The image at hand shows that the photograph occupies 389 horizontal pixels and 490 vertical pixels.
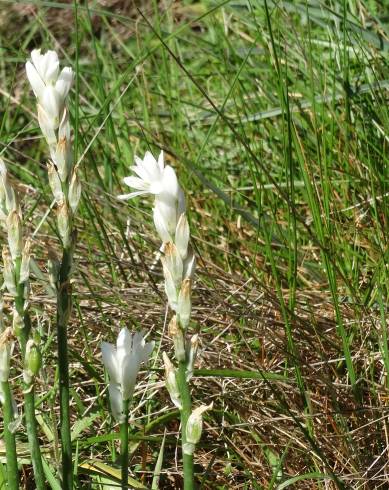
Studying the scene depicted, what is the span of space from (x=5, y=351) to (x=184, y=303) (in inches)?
12.0

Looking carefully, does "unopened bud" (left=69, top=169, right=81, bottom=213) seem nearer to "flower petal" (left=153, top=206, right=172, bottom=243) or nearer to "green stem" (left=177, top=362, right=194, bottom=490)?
"flower petal" (left=153, top=206, right=172, bottom=243)

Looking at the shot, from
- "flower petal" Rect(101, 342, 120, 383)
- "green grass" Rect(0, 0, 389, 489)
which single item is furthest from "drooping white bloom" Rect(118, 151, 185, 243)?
"green grass" Rect(0, 0, 389, 489)

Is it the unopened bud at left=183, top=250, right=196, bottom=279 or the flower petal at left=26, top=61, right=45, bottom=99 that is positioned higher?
the flower petal at left=26, top=61, right=45, bottom=99

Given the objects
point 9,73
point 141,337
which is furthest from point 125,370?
point 9,73

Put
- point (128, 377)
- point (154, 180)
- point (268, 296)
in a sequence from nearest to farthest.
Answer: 1. point (154, 180)
2. point (128, 377)
3. point (268, 296)

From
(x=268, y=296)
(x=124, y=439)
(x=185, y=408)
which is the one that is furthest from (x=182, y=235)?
(x=268, y=296)

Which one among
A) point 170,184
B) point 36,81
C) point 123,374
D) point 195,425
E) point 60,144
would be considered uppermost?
point 36,81

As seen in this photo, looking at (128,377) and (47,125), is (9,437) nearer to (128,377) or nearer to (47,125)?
(128,377)

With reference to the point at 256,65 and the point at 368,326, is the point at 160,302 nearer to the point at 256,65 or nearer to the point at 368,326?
the point at 368,326

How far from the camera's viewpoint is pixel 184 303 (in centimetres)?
122

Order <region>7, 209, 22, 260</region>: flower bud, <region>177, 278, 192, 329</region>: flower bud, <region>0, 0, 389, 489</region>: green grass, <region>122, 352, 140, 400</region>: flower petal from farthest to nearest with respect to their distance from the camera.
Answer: <region>0, 0, 389, 489</region>: green grass
<region>122, 352, 140, 400</region>: flower petal
<region>7, 209, 22, 260</region>: flower bud
<region>177, 278, 192, 329</region>: flower bud

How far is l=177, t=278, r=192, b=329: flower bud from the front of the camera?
1.22m

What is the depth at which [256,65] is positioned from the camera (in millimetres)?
Result: 3486

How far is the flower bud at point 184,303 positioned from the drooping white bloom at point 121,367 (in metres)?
0.30
